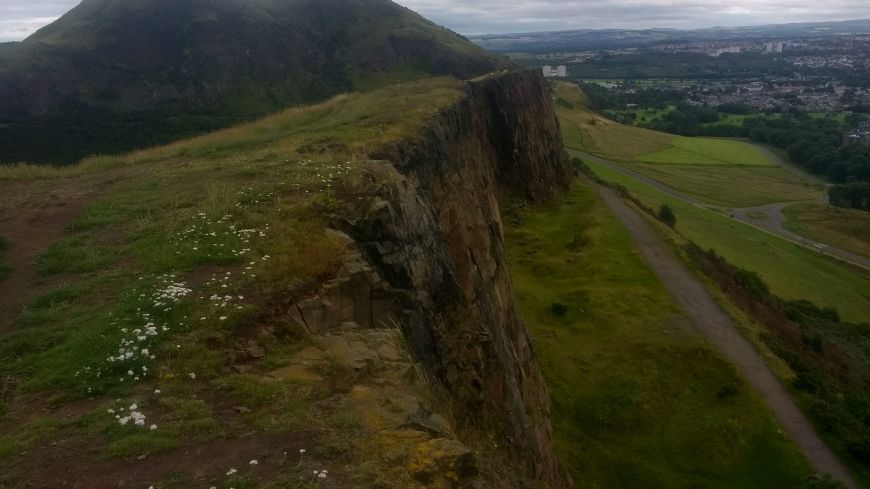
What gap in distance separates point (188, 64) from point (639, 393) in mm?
92541

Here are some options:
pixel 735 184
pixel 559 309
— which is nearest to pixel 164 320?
pixel 559 309

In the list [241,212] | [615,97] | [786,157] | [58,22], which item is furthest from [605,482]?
[615,97]

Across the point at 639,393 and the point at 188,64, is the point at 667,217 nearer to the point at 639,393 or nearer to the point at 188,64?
the point at 639,393

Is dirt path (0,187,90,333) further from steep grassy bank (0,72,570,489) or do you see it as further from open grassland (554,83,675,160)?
open grassland (554,83,675,160)

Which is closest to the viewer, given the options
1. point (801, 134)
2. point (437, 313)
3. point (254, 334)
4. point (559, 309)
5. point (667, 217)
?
point (254, 334)

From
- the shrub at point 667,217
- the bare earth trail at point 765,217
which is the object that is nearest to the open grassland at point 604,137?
the bare earth trail at point 765,217

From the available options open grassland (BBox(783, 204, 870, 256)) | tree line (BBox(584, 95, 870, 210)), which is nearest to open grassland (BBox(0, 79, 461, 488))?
open grassland (BBox(783, 204, 870, 256))

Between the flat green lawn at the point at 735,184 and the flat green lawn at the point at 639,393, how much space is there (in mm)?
56266

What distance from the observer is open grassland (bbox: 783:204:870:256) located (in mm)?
74775

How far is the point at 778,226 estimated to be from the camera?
263ft

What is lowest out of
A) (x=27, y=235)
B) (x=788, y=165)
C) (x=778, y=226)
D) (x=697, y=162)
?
(x=788, y=165)

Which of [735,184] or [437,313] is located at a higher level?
[437,313]

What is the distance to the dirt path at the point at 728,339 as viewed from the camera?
26.2 metres

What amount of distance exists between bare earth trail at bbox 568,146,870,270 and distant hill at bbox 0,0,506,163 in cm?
2872
